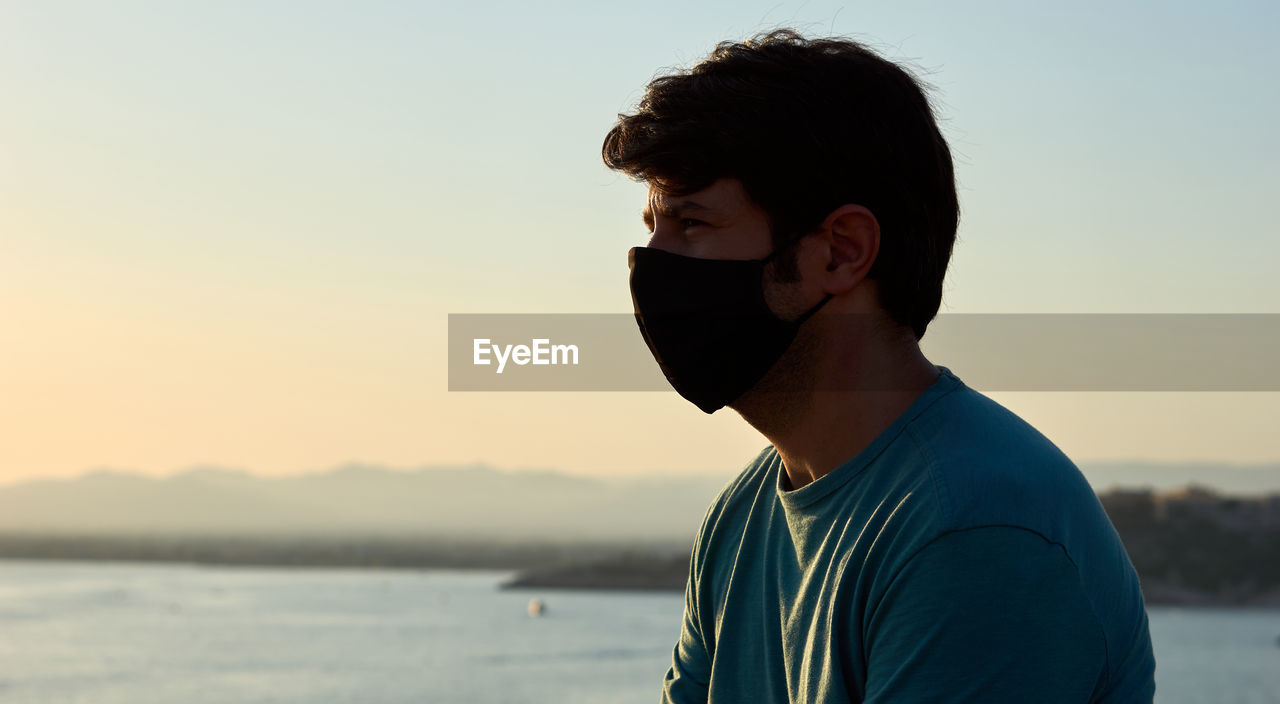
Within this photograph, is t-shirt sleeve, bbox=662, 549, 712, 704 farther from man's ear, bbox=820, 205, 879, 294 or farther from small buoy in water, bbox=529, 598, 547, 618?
small buoy in water, bbox=529, 598, 547, 618

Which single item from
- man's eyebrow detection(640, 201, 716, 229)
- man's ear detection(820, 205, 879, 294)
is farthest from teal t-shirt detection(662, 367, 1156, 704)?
man's eyebrow detection(640, 201, 716, 229)

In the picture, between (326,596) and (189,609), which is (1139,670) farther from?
(326,596)

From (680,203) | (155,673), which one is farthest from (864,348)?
(155,673)

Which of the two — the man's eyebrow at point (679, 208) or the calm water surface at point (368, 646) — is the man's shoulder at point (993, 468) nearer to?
the man's eyebrow at point (679, 208)

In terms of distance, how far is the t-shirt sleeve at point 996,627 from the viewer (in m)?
1.31

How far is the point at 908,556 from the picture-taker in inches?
54.7

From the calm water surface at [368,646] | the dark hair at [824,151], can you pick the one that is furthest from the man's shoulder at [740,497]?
the calm water surface at [368,646]

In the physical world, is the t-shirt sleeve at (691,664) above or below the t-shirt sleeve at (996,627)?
below

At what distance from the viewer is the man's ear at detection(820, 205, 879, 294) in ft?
5.59

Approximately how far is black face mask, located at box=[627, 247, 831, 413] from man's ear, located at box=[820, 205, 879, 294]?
0.11 ft

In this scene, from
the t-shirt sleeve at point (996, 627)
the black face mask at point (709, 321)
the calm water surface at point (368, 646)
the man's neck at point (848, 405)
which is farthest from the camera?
the calm water surface at point (368, 646)

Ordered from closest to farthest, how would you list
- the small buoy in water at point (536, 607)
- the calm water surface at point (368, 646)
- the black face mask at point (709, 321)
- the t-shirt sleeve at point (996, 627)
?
1. the t-shirt sleeve at point (996, 627)
2. the black face mask at point (709, 321)
3. the calm water surface at point (368, 646)
4. the small buoy in water at point (536, 607)

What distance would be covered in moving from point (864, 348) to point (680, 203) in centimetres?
36

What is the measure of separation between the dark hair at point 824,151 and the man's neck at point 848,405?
0.27 feet
